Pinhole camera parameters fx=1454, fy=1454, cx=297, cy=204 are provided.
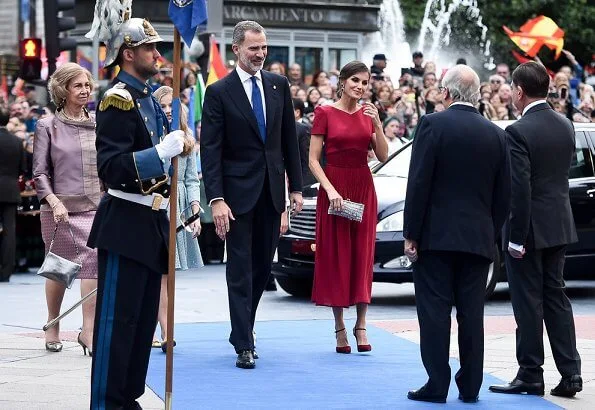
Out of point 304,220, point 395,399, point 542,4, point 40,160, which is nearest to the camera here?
point 395,399

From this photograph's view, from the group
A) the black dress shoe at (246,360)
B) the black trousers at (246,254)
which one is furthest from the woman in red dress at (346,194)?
the black dress shoe at (246,360)

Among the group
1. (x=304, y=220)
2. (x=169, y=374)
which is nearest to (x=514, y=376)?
(x=169, y=374)

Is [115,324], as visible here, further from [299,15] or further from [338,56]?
[338,56]

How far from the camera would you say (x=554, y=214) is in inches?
347

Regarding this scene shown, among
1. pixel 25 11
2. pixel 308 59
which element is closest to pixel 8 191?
pixel 308 59

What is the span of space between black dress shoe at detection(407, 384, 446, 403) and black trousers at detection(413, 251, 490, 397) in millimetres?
28

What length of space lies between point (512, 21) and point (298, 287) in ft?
117

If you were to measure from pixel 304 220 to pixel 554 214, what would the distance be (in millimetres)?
5661

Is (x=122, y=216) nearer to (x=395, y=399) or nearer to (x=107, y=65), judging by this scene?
(x=107, y=65)

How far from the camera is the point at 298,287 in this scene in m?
15.2

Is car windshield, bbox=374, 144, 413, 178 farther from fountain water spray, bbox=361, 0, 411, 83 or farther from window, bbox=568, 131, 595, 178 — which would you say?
fountain water spray, bbox=361, 0, 411, 83

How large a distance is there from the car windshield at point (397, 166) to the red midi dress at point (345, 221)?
3873mm

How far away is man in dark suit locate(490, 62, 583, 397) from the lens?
866 centimetres

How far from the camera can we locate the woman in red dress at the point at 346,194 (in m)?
10.6
